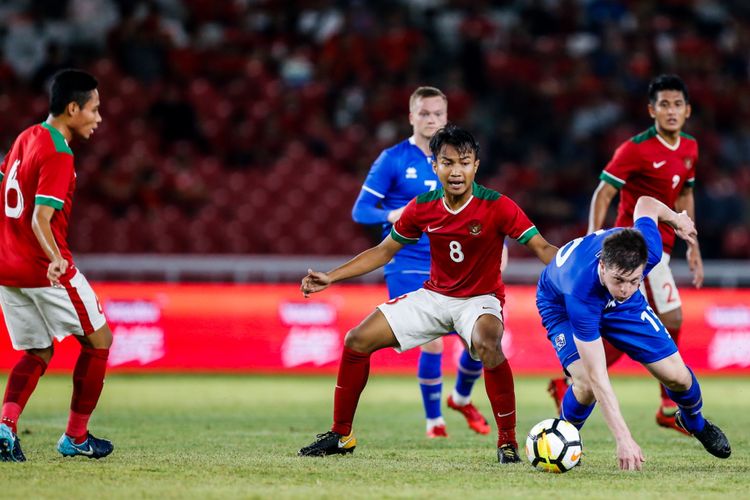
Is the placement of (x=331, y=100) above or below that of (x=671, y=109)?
above

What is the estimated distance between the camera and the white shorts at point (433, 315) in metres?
6.68

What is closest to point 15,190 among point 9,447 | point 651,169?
point 9,447

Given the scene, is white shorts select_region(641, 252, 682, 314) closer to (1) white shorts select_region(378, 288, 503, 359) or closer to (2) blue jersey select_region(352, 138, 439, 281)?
(2) blue jersey select_region(352, 138, 439, 281)

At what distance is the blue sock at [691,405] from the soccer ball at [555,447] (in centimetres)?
84

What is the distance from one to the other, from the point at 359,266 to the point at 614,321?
1510 mm

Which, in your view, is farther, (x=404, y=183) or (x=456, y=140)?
(x=404, y=183)

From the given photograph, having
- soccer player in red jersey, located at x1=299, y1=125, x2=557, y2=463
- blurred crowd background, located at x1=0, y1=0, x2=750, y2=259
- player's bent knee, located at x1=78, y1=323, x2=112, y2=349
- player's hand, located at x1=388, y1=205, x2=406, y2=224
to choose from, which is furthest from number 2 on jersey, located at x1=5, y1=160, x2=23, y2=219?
blurred crowd background, located at x1=0, y1=0, x2=750, y2=259

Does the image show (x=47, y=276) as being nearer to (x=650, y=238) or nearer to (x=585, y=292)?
(x=585, y=292)

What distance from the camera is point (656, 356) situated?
6.43 meters

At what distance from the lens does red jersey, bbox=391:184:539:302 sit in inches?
263

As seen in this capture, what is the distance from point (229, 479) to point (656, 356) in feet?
8.16

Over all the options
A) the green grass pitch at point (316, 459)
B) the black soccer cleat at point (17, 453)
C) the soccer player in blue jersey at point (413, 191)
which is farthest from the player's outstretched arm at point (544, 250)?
the black soccer cleat at point (17, 453)

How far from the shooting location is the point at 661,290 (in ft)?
28.0

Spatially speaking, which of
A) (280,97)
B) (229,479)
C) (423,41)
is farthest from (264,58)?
(229,479)
